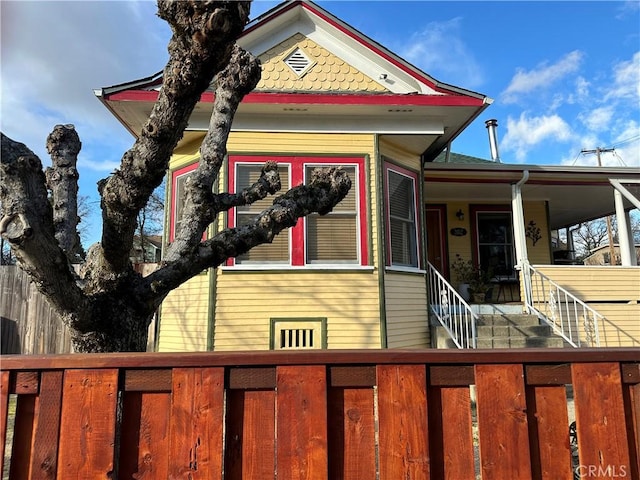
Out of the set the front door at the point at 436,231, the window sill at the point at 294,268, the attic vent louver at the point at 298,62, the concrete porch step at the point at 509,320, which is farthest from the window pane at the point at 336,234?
the front door at the point at 436,231

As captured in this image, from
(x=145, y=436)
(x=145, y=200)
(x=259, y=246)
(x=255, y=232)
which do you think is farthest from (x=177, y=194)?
(x=145, y=436)

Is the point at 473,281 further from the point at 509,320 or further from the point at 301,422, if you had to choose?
the point at 301,422

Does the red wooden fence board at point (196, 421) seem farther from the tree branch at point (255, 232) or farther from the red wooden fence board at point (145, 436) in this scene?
the tree branch at point (255, 232)

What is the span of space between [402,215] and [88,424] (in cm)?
589

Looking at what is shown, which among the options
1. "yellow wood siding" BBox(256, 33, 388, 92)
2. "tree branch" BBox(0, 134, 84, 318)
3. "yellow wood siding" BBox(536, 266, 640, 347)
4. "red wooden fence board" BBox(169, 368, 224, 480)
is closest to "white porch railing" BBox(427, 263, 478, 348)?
"yellow wood siding" BBox(536, 266, 640, 347)

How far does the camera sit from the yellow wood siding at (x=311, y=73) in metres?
6.55

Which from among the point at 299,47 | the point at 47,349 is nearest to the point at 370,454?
the point at 299,47

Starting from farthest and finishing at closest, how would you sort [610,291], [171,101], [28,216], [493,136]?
[493,136], [610,291], [171,101], [28,216]

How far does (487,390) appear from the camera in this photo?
1502mm

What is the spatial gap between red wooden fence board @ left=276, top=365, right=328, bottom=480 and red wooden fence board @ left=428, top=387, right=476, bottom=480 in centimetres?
40

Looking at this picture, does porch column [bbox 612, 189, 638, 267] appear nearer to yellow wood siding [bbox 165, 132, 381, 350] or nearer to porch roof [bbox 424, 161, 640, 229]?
A: porch roof [bbox 424, 161, 640, 229]

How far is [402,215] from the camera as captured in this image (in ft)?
22.4

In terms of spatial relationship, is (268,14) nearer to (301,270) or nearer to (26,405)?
(301,270)

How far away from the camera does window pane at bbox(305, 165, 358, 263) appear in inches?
246
